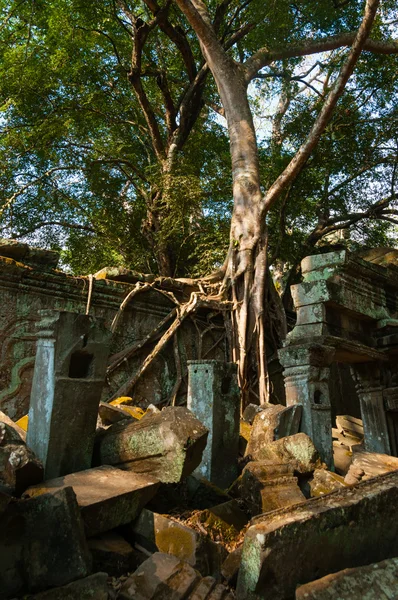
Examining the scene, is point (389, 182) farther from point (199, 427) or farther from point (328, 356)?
point (199, 427)

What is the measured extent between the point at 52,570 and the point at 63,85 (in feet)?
31.7

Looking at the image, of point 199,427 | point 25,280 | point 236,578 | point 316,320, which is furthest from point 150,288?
point 236,578

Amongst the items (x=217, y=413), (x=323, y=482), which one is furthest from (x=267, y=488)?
(x=217, y=413)

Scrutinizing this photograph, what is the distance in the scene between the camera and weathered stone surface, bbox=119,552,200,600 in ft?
6.74

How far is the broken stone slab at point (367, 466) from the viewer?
12.7ft

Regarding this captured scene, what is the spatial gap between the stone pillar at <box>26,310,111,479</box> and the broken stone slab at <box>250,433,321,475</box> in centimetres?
140

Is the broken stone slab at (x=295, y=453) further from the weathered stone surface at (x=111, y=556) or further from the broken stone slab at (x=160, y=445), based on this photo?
the weathered stone surface at (x=111, y=556)

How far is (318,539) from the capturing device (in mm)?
2217

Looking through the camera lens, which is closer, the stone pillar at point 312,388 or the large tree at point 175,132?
the stone pillar at point 312,388

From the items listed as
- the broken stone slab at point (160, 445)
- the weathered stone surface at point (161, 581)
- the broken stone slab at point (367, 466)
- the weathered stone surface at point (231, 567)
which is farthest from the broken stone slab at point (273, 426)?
the weathered stone surface at point (161, 581)

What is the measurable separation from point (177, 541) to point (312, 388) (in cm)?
236

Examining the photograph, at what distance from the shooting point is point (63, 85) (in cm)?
998

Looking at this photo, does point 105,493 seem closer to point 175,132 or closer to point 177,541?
point 177,541

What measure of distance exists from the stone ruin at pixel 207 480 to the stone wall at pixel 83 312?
510mm
